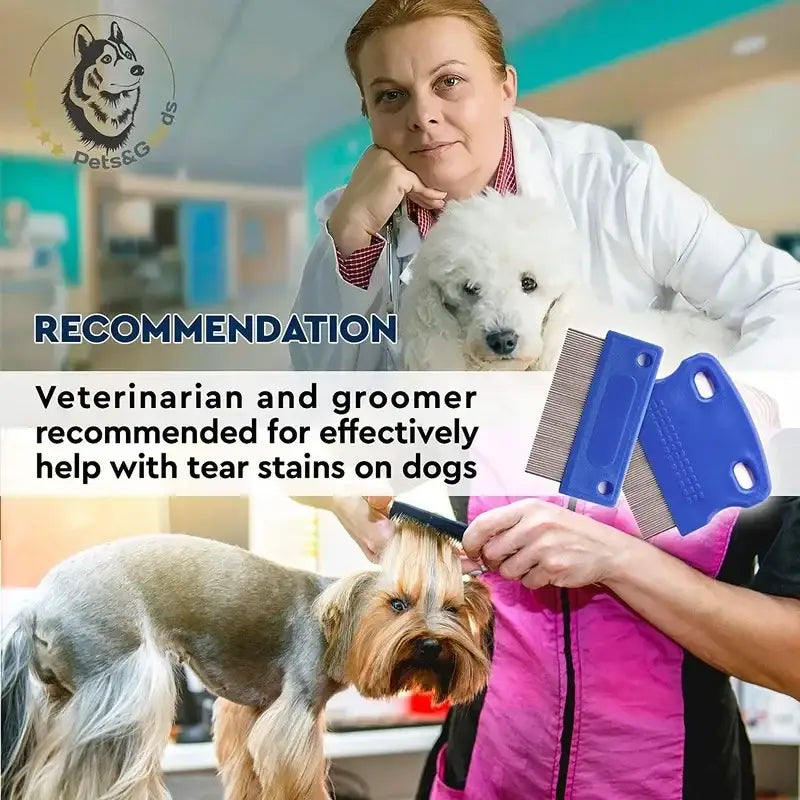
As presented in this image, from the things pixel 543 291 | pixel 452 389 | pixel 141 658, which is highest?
pixel 543 291

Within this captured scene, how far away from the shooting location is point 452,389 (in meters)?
0.96

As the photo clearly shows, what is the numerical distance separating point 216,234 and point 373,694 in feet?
1.92

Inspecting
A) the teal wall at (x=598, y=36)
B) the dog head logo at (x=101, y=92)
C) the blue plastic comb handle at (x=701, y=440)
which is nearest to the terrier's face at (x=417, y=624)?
the blue plastic comb handle at (x=701, y=440)

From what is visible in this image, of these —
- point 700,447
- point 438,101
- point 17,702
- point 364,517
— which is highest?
point 438,101

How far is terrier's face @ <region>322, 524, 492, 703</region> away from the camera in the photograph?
94cm

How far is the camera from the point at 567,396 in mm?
948

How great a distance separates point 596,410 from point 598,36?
1.45 feet

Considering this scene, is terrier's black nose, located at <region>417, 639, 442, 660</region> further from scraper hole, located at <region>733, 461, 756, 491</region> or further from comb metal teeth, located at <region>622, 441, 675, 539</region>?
scraper hole, located at <region>733, 461, 756, 491</region>

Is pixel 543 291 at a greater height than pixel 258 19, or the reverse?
pixel 258 19

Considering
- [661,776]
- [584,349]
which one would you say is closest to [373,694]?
[661,776]

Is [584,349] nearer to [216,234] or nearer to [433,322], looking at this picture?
[433,322]

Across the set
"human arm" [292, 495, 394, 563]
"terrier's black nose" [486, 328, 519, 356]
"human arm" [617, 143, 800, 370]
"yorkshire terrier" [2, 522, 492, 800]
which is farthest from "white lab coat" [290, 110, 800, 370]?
"yorkshire terrier" [2, 522, 492, 800]

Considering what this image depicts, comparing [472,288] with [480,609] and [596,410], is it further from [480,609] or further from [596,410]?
[480,609]

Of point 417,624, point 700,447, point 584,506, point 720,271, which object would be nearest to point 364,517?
point 417,624
